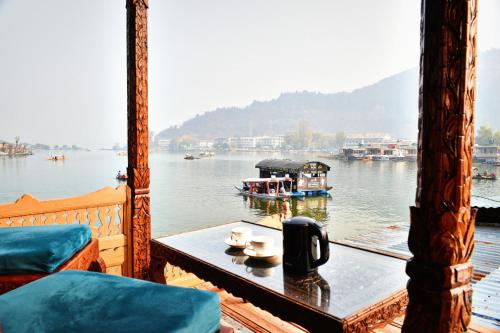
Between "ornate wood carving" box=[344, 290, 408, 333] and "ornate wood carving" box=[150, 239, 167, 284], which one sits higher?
"ornate wood carving" box=[344, 290, 408, 333]

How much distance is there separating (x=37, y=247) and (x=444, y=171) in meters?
1.84

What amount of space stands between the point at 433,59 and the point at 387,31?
85.1 m

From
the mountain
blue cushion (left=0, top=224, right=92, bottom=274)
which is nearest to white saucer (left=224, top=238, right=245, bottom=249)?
blue cushion (left=0, top=224, right=92, bottom=274)

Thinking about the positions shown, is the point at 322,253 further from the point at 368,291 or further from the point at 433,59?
the point at 433,59

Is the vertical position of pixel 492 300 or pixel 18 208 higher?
pixel 18 208

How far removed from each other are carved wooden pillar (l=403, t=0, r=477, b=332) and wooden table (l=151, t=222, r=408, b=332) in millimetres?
238

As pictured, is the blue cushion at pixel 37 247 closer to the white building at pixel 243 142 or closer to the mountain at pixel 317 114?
the white building at pixel 243 142

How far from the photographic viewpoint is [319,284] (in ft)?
3.97

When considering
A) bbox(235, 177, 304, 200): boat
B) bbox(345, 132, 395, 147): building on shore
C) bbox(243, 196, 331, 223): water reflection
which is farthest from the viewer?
bbox(345, 132, 395, 147): building on shore

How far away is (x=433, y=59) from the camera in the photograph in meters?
0.76

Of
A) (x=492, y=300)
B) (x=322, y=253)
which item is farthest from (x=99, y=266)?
(x=492, y=300)

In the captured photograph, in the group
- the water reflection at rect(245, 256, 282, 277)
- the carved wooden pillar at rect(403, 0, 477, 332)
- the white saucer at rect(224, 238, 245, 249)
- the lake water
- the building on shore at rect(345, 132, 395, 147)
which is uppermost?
the building on shore at rect(345, 132, 395, 147)

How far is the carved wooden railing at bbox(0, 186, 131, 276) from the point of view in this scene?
2.23 metres

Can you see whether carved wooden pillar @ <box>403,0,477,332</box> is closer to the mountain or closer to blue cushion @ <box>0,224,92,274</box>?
blue cushion @ <box>0,224,92,274</box>
